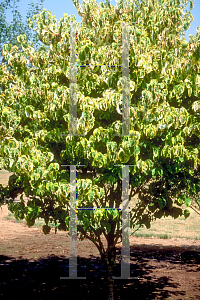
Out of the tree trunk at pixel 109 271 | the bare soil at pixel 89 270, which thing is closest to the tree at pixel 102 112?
the tree trunk at pixel 109 271

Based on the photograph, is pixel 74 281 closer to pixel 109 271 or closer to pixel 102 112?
pixel 109 271

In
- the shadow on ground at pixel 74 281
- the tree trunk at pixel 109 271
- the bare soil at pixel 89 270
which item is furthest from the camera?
the bare soil at pixel 89 270

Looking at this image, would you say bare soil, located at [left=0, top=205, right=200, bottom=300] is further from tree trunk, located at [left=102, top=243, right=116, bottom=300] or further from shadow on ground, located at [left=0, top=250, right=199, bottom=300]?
tree trunk, located at [left=102, top=243, right=116, bottom=300]

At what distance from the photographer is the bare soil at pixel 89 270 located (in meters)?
11.1

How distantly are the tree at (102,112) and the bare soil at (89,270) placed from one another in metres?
4.92

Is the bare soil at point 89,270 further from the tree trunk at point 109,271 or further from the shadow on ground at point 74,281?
the tree trunk at point 109,271

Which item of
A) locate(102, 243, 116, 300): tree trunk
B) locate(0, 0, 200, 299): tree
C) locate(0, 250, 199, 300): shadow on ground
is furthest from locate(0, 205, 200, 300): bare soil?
locate(0, 0, 200, 299): tree

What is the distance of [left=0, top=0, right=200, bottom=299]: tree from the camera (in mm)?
5867

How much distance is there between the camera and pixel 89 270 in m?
13.6

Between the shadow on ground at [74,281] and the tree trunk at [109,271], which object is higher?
the tree trunk at [109,271]

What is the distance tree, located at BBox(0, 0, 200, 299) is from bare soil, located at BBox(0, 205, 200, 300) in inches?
194

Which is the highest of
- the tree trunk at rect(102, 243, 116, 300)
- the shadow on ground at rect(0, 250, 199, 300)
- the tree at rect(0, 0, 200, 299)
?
the tree at rect(0, 0, 200, 299)

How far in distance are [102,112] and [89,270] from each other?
355 inches

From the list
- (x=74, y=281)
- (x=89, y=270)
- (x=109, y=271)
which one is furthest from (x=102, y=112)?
(x=89, y=270)
